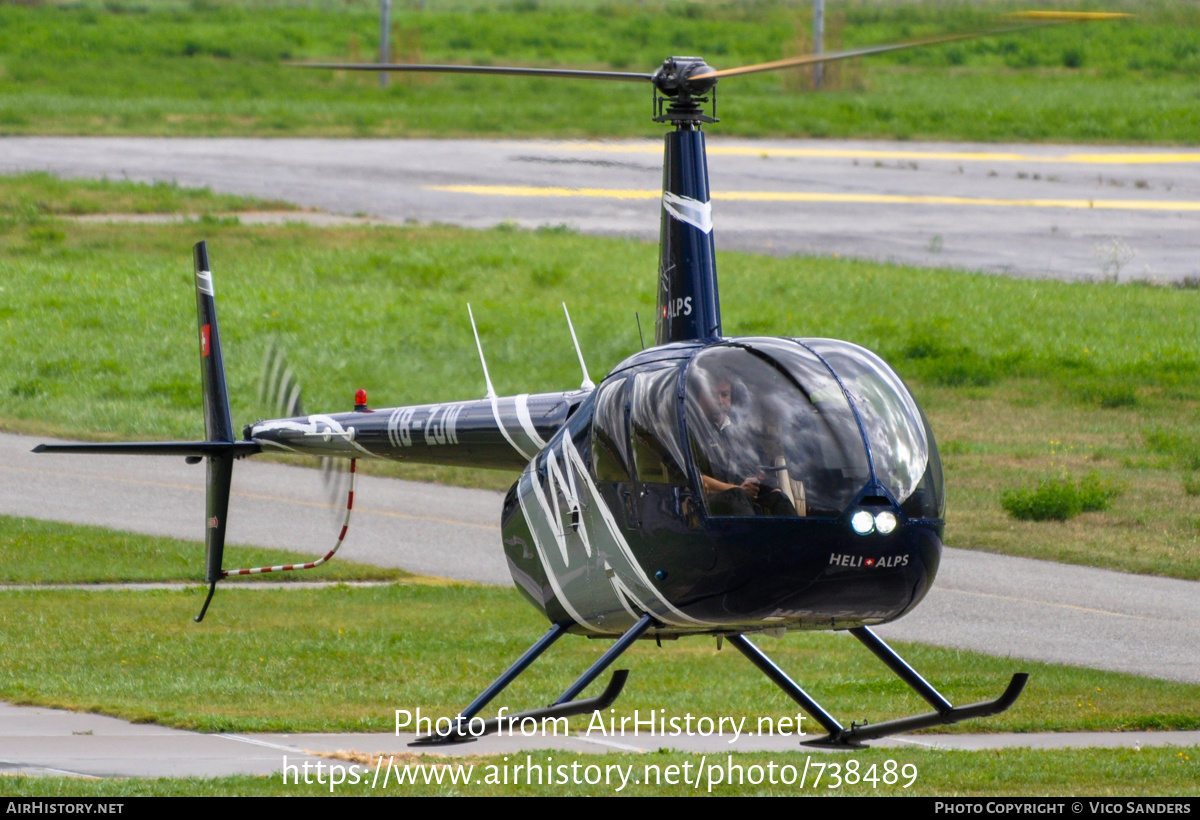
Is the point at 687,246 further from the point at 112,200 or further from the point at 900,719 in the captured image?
the point at 112,200

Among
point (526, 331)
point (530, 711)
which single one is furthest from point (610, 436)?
point (526, 331)

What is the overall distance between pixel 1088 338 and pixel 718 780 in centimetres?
1649

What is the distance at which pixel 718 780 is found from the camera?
35.2ft

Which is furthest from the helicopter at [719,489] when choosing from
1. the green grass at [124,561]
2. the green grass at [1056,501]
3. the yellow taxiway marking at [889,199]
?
the yellow taxiway marking at [889,199]

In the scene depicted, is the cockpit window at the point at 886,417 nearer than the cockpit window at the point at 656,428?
Yes

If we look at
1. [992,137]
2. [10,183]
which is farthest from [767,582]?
[992,137]

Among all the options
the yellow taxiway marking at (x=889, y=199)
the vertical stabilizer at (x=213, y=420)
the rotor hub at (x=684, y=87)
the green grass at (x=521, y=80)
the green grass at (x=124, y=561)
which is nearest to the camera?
the rotor hub at (x=684, y=87)

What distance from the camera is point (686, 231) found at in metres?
10.1

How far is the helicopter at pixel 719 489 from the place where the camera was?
8109 millimetres

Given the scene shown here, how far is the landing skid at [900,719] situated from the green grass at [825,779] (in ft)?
2.77

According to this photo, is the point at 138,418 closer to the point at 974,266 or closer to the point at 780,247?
the point at 780,247

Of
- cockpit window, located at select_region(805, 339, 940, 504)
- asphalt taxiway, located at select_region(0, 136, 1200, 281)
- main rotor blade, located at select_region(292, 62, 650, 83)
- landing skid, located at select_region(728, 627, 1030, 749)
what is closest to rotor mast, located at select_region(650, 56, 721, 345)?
main rotor blade, located at select_region(292, 62, 650, 83)

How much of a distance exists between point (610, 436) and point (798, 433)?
47.1 inches

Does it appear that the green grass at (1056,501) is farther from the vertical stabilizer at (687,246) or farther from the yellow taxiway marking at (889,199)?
the yellow taxiway marking at (889,199)
